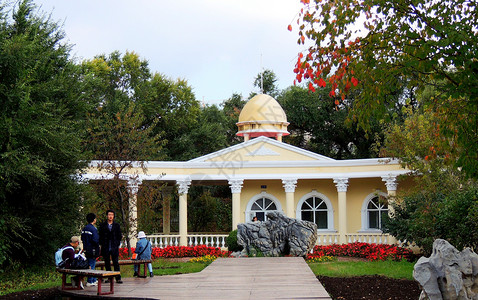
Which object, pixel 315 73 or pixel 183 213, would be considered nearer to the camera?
pixel 315 73

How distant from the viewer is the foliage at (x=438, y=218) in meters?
15.3

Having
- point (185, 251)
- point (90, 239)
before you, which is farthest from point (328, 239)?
point (90, 239)

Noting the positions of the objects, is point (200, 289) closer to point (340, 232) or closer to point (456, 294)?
point (456, 294)

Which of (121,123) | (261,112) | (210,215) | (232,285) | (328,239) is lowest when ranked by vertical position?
(328,239)

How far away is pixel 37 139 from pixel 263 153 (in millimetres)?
15108

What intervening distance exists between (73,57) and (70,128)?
128 inches

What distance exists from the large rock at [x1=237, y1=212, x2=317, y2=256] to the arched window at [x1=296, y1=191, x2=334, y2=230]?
9.17m

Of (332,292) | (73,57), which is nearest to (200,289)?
(332,292)

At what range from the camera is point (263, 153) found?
29.2 m

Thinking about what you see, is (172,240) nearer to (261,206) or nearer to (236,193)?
(236,193)

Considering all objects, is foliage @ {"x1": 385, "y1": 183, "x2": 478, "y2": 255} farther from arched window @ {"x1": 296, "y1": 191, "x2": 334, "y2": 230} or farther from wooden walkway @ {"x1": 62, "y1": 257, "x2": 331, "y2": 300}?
arched window @ {"x1": 296, "y1": 191, "x2": 334, "y2": 230}

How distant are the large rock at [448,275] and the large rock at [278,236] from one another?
10.6 meters

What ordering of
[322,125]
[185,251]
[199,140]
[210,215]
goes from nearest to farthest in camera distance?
1. [185,251]
2. [210,215]
3. [199,140]
4. [322,125]

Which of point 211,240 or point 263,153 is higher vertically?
point 263,153
